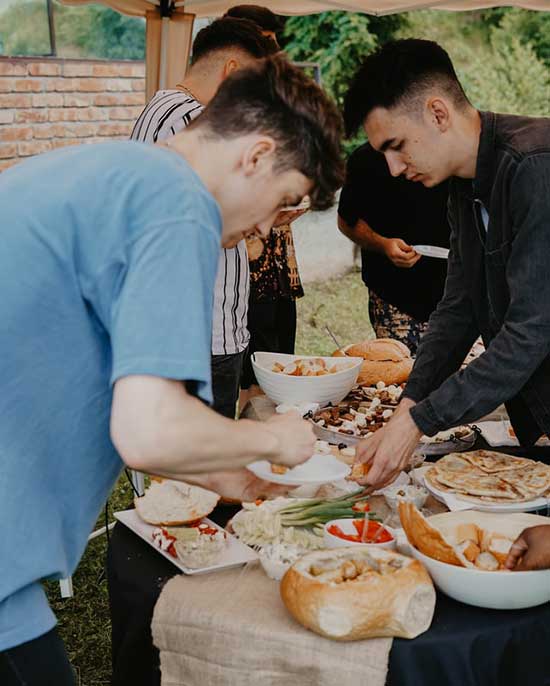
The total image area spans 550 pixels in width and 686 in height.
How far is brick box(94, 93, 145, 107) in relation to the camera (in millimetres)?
7262

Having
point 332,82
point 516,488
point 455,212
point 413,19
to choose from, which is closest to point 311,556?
point 516,488

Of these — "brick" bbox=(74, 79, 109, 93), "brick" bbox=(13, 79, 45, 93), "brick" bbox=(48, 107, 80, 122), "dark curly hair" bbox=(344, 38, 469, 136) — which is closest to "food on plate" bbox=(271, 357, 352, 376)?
"dark curly hair" bbox=(344, 38, 469, 136)

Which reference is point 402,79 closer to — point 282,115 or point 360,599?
point 282,115

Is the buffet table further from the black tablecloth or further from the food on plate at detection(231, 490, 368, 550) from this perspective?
the food on plate at detection(231, 490, 368, 550)

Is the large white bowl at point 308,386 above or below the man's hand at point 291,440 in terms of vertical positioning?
below

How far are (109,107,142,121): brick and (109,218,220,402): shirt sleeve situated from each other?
6577mm

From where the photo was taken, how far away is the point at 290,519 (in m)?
1.89

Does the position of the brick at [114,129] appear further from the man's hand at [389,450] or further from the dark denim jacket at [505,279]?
the man's hand at [389,450]

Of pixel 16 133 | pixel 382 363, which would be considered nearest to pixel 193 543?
pixel 382 363

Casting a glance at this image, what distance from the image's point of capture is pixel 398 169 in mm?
2230

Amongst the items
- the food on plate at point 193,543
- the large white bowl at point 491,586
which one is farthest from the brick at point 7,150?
the large white bowl at point 491,586

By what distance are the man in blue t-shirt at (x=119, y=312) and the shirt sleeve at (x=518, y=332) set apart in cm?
76

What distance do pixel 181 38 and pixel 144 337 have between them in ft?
11.9

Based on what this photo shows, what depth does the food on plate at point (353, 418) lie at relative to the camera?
2488 millimetres
